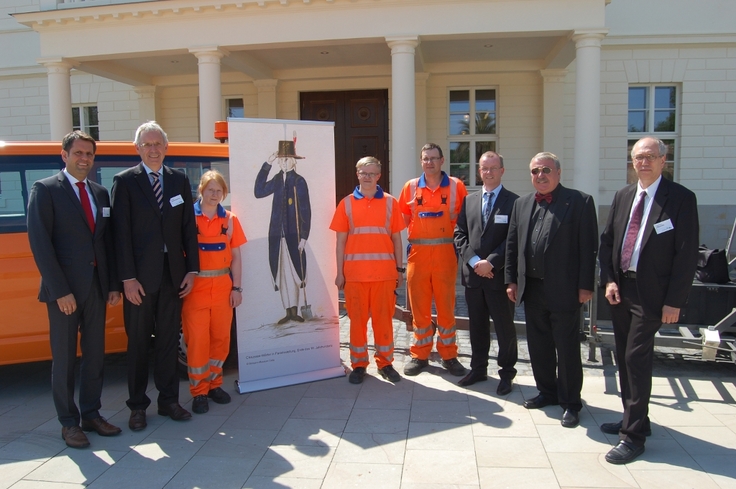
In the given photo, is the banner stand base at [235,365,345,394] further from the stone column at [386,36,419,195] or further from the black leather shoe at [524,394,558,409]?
the stone column at [386,36,419,195]

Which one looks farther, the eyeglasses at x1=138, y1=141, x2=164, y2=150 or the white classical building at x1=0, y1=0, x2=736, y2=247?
the white classical building at x1=0, y1=0, x2=736, y2=247

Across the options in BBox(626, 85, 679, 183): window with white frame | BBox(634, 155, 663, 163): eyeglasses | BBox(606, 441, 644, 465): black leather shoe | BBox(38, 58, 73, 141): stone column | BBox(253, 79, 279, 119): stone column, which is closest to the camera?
BBox(606, 441, 644, 465): black leather shoe

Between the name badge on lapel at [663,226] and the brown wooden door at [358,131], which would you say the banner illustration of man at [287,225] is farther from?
the brown wooden door at [358,131]

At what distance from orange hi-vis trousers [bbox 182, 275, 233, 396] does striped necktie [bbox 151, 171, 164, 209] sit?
0.62 m

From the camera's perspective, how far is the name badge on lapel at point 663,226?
129 inches

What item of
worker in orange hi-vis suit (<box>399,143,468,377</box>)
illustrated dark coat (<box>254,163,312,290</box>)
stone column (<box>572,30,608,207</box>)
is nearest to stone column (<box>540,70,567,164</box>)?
stone column (<box>572,30,608,207</box>)

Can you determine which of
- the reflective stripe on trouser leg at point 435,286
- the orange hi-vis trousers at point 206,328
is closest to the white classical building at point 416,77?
the reflective stripe on trouser leg at point 435,286

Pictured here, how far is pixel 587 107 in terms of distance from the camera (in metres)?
9.00

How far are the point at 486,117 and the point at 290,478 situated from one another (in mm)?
10025

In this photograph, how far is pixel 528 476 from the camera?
3.12 m

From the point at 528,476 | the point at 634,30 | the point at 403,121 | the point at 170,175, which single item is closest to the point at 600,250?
the point at 528,476

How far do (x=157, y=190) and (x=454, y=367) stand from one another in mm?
2847

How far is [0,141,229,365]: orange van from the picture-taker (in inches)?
167

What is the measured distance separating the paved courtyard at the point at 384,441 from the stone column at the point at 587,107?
4.89 m
